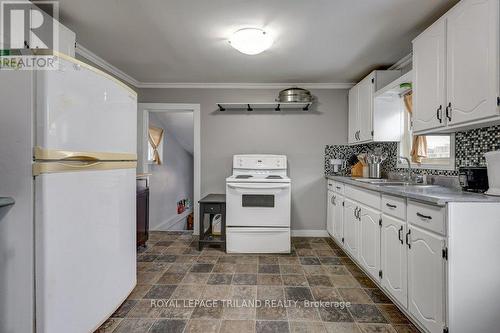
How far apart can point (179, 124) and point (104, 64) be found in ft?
6.85


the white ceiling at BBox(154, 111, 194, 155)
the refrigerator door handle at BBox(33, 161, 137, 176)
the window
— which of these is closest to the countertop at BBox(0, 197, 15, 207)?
the refrigerator door handle at BBox(33, 161, 137, 176)

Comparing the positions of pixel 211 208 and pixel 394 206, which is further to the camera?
pixel 211 208

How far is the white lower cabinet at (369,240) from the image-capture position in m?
2.00

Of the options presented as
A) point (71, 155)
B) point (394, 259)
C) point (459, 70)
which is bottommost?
point (394, 259)

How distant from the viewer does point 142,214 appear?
281 cm

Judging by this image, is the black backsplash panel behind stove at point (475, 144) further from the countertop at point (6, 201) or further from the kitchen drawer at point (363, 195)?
the countertop at point (6, 201)

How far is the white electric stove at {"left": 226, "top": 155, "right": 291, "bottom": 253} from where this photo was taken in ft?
9.37

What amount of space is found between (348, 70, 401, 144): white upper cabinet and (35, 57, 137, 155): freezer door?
2.46 m

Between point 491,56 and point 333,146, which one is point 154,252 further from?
point 491,56

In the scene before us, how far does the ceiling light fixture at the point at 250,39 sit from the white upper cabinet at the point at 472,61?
4.16 ft

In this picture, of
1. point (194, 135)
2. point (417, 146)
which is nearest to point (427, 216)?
point (417, 146)

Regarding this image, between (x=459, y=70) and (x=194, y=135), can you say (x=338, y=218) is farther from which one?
(x=194, y=135)

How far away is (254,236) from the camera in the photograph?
113 inches

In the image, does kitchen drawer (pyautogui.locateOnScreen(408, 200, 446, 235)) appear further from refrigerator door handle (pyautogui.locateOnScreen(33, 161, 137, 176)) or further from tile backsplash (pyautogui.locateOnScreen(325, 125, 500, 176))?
refrigerator door handle (pyautogui.locateOnScreen(33, 161, 137, 176))
